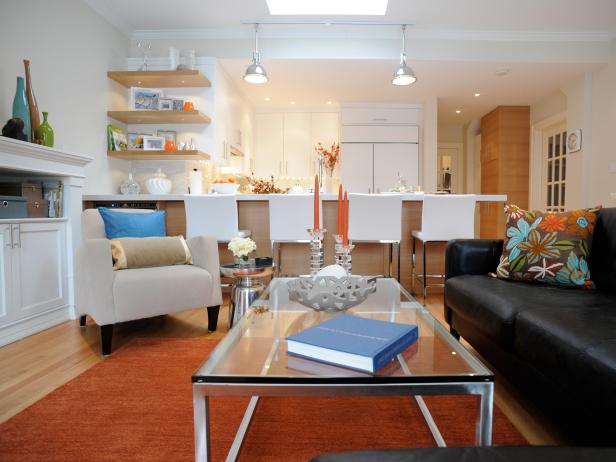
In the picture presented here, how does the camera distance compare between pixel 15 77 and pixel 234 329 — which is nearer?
pixel 234 329

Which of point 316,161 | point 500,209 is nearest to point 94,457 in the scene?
point 316,161

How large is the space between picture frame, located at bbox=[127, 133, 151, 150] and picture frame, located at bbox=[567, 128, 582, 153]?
520 cm

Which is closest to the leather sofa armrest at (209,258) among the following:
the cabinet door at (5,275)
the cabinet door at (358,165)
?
the cabinet door at (5,275)

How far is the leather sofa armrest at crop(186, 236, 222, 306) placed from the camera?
106 inches

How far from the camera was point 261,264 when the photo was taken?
96.7 inches

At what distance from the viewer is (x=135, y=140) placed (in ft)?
15.3

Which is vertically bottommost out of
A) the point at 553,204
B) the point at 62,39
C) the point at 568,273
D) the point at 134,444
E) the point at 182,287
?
the point at 134,444

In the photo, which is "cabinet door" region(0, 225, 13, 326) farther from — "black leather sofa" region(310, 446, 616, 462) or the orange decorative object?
"black leather sofa" region(310, 446, 616, 462)

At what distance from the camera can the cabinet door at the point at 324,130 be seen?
6941 millimetres

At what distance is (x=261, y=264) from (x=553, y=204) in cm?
549

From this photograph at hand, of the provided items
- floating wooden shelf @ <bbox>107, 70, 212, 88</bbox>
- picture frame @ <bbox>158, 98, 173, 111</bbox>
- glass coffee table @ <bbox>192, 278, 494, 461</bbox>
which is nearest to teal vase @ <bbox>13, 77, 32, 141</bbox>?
floating wooden shelf @ <bbox>107, 70, 212, 88</bbox>

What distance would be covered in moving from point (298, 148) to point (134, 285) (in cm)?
500

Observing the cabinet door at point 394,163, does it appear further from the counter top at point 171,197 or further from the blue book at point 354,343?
the blue book at point 354,343

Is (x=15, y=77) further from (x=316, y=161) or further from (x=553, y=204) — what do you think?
(x=553, y=204)
